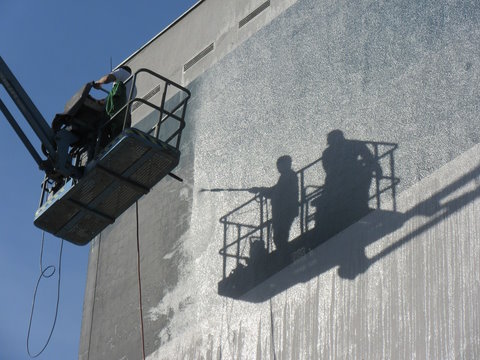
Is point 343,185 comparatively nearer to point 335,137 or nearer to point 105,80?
point 335,137

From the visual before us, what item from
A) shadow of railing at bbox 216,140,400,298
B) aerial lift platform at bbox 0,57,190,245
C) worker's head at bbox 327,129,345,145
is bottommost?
shadow of railing at bbox 216,140,400,298

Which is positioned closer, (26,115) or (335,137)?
(335,137)

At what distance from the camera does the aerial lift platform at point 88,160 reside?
1298cm

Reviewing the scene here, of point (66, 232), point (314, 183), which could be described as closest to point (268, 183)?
point (314, 183)

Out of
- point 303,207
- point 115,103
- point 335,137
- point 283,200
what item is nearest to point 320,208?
point 303,207

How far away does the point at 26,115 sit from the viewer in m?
Answer: 14.4

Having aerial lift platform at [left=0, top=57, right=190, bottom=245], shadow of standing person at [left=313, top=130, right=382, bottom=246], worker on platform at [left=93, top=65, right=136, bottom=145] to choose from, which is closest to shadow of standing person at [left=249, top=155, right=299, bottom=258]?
shadow of standing person at [left=313, top=130, right=382, bottom=246]

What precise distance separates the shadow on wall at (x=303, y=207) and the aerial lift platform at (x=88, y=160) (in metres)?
1.44

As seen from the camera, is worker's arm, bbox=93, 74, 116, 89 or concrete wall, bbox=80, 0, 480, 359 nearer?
concrete wall, bbox=80, 0, 480, 359

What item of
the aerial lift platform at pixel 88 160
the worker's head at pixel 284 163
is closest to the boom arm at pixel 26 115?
the aerial lift platform at pixel 88 160

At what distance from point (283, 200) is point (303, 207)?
51cm

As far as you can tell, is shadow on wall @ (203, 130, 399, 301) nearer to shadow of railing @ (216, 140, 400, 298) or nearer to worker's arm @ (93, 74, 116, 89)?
shadow of railing @ (216, 140, 400, 298)

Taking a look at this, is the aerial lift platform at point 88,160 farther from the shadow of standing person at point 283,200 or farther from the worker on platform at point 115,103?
the shadow of standing person at point 283,200

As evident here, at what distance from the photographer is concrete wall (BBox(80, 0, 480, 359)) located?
11766mm
